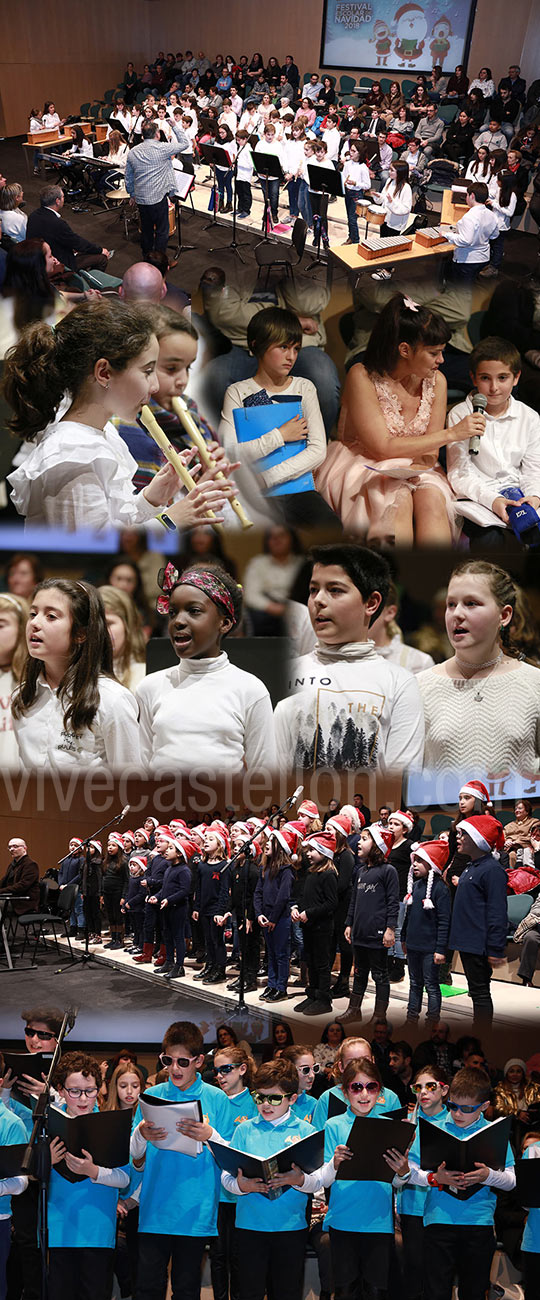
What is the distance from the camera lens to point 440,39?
61.9 feet

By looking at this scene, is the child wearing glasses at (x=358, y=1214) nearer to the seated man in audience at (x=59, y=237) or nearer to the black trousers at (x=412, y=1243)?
the black trousers at (x=412, y=1243)

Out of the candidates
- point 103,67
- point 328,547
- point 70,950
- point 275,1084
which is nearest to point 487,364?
point 328,547

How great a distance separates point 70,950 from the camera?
26.2 ft

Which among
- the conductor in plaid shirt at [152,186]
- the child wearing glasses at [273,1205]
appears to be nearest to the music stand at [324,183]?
the conductor in plaid shirt at [152,186]

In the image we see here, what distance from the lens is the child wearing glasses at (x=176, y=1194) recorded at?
12.3 feet

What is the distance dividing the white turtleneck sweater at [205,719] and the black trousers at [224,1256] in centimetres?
178

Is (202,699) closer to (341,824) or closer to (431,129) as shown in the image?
(341,824)

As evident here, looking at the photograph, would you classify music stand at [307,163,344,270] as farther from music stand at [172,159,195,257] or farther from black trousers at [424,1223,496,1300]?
black trousers at [424,1223,496,1300]

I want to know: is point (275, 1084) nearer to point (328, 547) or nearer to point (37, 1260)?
point (37, 1260)

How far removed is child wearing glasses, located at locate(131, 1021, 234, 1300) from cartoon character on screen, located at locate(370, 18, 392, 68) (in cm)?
2010

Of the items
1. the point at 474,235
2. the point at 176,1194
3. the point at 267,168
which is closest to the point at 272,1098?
the point at 176,1194

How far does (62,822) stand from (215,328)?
20.0 ft

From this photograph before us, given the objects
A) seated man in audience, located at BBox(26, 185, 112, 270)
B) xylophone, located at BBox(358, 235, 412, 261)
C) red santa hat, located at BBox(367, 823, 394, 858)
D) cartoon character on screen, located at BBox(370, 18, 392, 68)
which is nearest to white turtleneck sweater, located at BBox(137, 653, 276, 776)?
red santa hat, located at BBox(367, 823, 394, 858)

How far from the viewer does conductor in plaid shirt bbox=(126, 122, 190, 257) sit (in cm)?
1052
